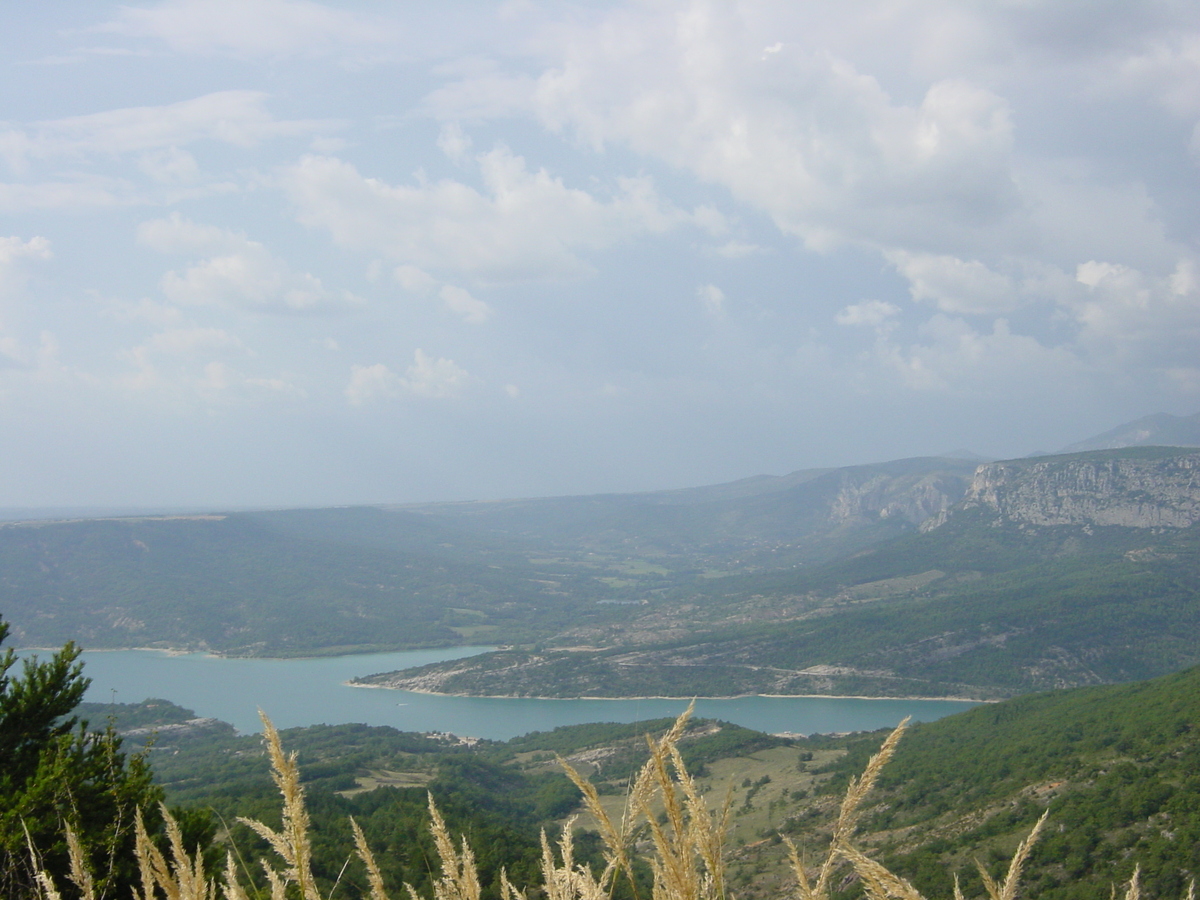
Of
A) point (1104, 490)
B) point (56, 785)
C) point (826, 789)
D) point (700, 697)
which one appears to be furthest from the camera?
point (1104, 490)

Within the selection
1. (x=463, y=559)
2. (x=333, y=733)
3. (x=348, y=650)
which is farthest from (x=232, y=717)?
(x=463, y=559)

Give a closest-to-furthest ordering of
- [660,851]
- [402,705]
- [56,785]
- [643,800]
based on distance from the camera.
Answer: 1. [660,851]
2. [643,800]
3. [56,785]
4. [402,705]

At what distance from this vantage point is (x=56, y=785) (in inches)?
339

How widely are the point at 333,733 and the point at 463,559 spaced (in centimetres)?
11820

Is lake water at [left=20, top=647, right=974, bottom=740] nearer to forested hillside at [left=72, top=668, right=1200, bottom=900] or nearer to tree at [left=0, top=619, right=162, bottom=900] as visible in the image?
forested hillside at [left=72, top=668, right=1200, bottom=900]

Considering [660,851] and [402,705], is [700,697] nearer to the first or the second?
[402,705]

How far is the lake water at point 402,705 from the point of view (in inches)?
2662

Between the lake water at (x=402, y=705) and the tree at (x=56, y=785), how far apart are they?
2136 inches

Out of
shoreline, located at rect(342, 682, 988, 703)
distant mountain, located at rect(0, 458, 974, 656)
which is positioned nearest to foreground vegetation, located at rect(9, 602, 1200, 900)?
shoreline, located at rect(342, 682, 988, 703)

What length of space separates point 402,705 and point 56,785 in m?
72.2

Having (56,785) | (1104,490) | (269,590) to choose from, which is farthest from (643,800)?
(269,590)

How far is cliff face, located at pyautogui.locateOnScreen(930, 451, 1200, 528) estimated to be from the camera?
108 metres

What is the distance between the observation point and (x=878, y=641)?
8362cm

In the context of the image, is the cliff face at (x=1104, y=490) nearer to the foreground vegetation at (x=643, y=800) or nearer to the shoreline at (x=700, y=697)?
the shoreline at (x=700, y=697)
